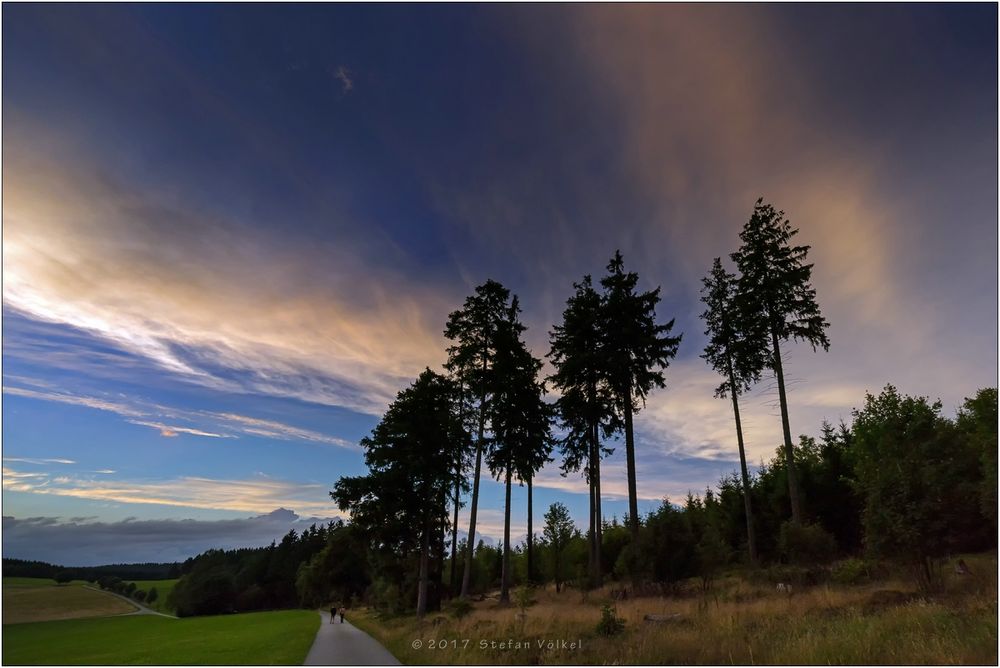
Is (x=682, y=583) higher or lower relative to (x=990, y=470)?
lower

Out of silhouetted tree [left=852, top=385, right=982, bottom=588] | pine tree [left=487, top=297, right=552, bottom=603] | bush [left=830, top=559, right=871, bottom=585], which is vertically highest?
pine tree [left=487, top=297, right=552, bottom=603]

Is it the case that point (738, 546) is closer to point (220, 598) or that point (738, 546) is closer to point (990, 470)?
point (990, 470)

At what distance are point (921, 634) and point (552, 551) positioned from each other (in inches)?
1483

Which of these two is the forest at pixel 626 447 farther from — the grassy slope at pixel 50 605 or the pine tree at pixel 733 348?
the grassy slope at pixel 50 605

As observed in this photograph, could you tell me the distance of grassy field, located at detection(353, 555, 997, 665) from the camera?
7.95 meters

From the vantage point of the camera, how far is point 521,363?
90.9 feet

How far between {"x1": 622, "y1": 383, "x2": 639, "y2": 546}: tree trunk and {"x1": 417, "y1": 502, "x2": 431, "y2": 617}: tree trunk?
37.2 feet

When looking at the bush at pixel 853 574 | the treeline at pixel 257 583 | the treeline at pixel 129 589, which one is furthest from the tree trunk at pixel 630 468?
the treeline at pixel 129 589

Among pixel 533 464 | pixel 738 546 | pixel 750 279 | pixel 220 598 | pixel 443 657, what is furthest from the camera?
pixel 220 598

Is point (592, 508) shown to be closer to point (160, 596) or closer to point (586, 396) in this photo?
point (586, 396)

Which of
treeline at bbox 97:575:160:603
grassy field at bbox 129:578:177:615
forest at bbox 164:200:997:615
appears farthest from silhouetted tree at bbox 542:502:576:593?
treeline at bbox 97:575:160:603

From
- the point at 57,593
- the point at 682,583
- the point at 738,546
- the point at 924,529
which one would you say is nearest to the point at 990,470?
the point at 924,529

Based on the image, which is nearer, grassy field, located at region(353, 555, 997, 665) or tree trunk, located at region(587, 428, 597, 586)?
grassy field, located at region(353, 555, 997, 665)

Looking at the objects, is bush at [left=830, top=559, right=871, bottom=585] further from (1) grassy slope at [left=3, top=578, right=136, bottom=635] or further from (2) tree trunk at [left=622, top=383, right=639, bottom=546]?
(1) grassy slope at [left=3, top=578, right=136, bottom=635]
